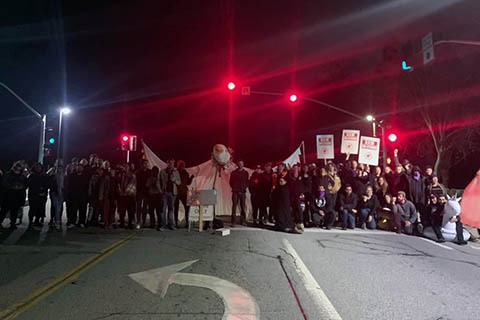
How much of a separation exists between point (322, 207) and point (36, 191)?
873cm

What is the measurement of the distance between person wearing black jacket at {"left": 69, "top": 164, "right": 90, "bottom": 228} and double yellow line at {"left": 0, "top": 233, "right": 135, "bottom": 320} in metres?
3.77

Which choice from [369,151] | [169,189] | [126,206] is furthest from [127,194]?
[369,151]

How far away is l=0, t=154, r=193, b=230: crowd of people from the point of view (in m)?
9.78

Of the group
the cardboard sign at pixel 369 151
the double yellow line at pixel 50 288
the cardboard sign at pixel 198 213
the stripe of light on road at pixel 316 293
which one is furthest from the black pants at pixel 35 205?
the cardboard sign at pixel 369 151

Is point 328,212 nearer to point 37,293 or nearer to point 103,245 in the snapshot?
point 103,245

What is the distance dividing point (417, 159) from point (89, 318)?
34628 millimetres

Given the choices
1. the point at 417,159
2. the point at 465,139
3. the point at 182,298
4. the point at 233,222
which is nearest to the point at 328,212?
the point at 233,222

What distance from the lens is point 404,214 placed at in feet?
32.8

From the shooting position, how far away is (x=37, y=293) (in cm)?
438

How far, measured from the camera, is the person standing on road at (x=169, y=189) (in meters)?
9.90

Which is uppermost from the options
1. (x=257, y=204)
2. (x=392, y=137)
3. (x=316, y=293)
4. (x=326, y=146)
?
(x=392, y=137)

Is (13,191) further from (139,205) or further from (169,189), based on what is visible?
(169,189)

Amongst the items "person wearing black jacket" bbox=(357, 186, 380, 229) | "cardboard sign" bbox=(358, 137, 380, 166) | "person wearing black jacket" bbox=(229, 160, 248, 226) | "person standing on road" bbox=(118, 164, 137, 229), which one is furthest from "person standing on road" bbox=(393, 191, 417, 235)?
"person standing on road" bbox=(118, 164, 137, 229)

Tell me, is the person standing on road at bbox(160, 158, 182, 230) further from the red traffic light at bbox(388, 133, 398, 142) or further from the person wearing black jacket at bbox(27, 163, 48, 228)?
the red traffic light at bbox(388, 133, 398, 142)
